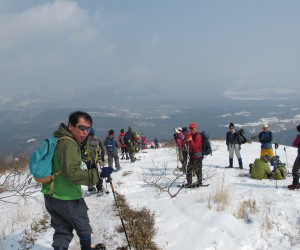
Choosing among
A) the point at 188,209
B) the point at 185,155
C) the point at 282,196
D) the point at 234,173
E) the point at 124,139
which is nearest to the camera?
the point at 188,209

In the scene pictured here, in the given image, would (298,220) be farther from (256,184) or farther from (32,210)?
(32,210)

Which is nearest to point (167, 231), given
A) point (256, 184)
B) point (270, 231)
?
point (270, 231)

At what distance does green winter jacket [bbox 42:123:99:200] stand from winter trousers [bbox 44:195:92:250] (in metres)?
0.11

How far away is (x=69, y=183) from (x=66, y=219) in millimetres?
495

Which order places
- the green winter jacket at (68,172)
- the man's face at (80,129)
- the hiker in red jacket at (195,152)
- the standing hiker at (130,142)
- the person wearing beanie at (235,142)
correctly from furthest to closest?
the standing hiker at (130,142) < the person wearing beanie at (235,142) < the hiker in red jacket at (195,152) < the man's face at (80,129) < the green winter jacket at (68,172)

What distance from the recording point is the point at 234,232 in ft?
18.3

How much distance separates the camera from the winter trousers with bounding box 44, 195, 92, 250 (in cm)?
408

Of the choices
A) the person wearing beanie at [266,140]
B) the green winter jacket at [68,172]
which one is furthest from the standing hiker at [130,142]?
the green winter jacket at [68,172]

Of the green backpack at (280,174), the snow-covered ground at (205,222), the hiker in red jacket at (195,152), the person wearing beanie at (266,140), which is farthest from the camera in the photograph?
the person wearing beanie at (266,140)

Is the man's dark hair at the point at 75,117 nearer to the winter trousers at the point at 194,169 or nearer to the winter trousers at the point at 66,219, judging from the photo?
the winter trousers at the point at 66,219

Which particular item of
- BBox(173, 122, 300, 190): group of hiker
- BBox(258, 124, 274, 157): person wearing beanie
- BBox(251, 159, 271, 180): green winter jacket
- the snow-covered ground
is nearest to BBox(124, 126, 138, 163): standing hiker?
BBox(173, 122, 300, 190): group of hiker

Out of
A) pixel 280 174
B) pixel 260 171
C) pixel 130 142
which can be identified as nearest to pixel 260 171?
pixel 260 171

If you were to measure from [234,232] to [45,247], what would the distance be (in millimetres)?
3213

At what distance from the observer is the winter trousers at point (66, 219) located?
408cm
